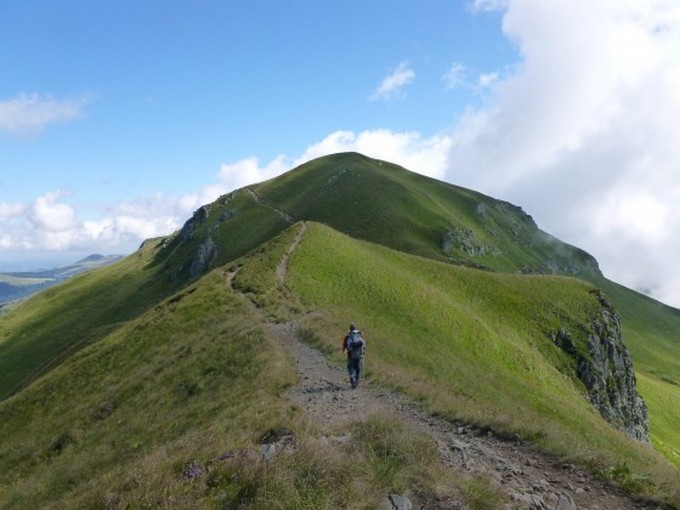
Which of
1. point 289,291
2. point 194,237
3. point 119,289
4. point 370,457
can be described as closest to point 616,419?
point 289,291

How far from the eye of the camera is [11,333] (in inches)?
4653

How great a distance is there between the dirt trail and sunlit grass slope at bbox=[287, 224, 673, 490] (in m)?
1.30

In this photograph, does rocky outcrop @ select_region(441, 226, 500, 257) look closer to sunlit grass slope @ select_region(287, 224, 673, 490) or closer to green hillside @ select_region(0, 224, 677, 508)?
sunlit grass slope @ select_region(287, 224, 673, 490)

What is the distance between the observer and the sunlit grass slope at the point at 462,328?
1265 inches

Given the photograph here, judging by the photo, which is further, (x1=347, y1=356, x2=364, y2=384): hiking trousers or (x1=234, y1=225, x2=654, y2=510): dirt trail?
(x1=347, y1=356, x2=364, y2=384): hiking trousers

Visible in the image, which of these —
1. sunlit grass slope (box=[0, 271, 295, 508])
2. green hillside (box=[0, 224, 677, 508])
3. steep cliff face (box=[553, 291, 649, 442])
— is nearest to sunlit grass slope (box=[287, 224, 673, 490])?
green hillside (box=[0, 224, 677, 508])

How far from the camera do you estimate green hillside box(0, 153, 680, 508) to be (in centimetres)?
1616

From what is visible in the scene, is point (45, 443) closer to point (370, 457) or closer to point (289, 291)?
point (289, 291)

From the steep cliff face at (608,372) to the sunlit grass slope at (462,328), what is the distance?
5.84ft

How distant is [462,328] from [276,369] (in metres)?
28.9

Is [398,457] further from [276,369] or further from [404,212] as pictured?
[404,212]

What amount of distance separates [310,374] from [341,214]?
87715 mm

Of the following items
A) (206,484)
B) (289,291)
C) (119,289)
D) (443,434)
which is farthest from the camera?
(119,289)

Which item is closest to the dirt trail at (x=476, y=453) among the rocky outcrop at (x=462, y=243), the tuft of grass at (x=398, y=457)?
the tuft of grass at (x=398, y=457)
